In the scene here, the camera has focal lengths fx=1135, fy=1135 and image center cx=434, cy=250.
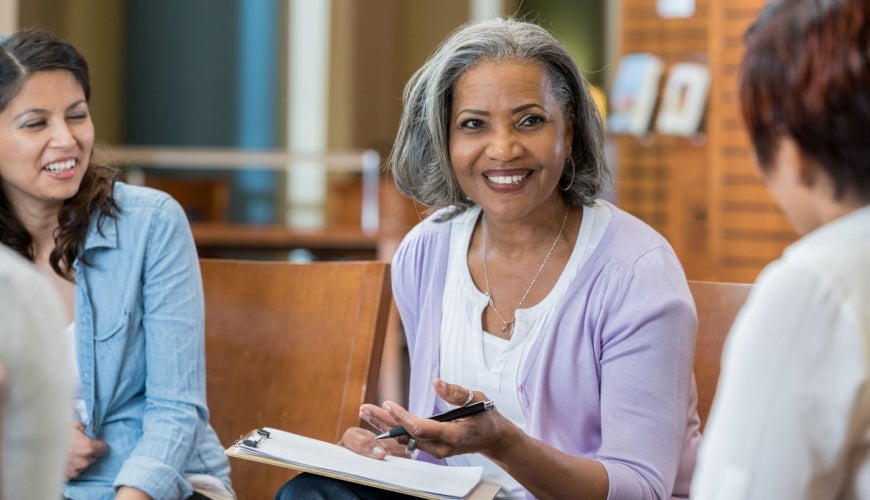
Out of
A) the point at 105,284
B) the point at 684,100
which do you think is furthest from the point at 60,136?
the point at 684,100

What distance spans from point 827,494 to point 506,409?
39.7 inches

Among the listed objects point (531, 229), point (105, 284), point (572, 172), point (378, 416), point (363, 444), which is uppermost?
point (572, 172)

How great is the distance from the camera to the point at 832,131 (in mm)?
971

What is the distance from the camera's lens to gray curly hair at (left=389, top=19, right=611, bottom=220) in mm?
2006

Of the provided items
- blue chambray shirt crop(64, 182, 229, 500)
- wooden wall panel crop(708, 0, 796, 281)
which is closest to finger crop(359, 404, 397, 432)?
blue chambray shirt crop(64, 182, 229, 500)

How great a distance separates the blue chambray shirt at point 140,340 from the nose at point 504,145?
0.59 metres

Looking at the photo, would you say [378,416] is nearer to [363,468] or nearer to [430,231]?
[363,468]

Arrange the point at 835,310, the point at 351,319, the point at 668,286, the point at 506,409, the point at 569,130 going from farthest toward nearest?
the point at 351,319, the point at 569,130, the point at 506,409, the point at 668,286, the point at 835,310

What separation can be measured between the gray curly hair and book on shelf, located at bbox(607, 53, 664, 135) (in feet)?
13.7

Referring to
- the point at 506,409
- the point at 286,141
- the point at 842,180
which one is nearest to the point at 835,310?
the point at 842,180

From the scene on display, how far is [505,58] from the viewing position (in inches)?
78.3

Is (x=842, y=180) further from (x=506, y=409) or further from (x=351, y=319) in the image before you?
(x=351, y=319)

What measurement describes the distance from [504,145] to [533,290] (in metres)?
0.26

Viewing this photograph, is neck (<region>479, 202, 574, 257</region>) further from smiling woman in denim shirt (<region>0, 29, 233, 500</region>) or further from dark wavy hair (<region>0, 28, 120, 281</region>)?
dark wavy hair (<region>0, 28, 120, 281</region>)
